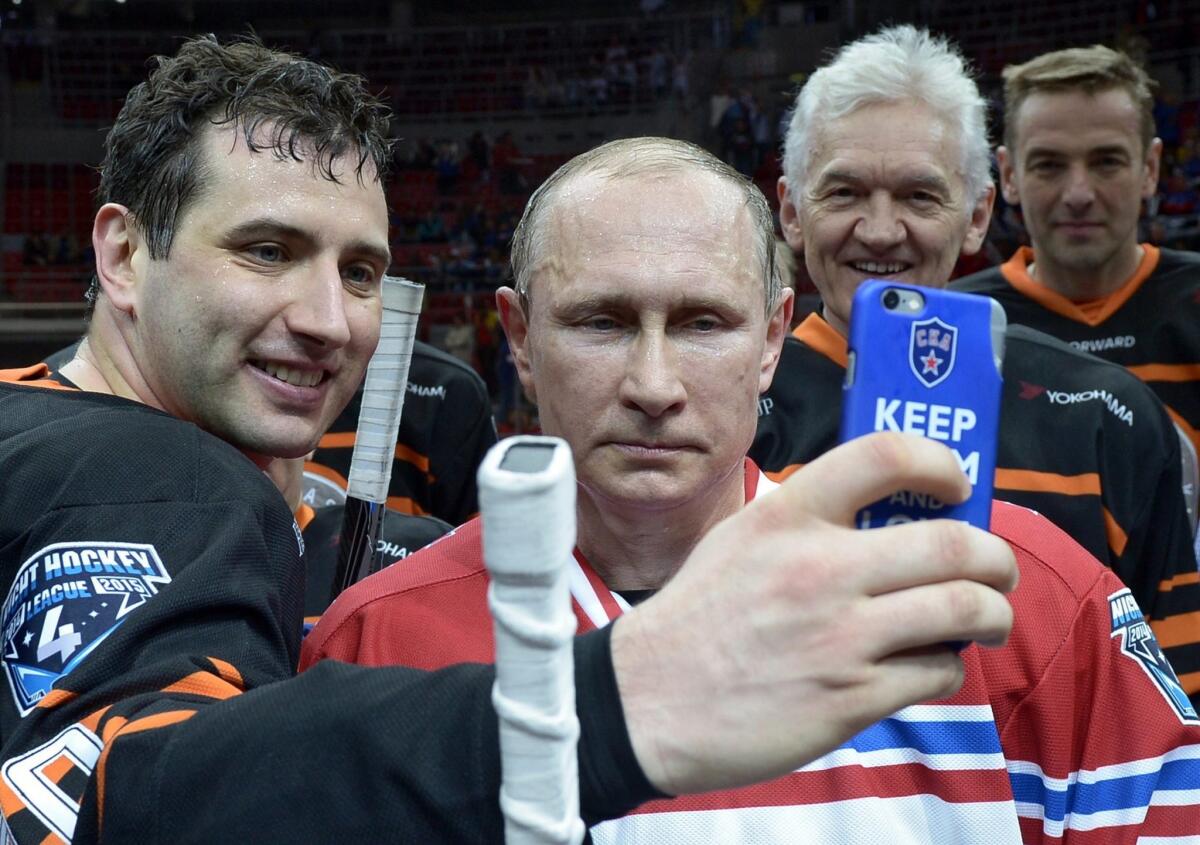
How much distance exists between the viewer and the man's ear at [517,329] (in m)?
1.58

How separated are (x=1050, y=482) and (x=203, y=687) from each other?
5.56 ft

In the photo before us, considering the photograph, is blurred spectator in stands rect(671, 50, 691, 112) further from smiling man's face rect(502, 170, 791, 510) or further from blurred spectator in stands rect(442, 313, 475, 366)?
smiling man's face rect(502, 170, 791, 510)

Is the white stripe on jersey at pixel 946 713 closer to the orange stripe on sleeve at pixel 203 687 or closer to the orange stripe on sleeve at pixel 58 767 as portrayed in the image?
the orange stripe on sleeve at pixel 203 687

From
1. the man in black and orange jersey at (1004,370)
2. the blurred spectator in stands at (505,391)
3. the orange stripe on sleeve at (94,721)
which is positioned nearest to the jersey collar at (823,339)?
the man in black and orange jersey at (1004,370)

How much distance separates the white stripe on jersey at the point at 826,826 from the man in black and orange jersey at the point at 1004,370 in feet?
3.34

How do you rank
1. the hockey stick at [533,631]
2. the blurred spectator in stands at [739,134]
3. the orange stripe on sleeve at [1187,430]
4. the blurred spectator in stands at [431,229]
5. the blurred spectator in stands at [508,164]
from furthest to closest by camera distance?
the blurred spectator in stands at [508,164] → the blurred spectator in stands at [431,229] → the blurred spectator in stands at [739,134] → the orange stripe on sleeve at [1187,430] → the hockey stick at [533,631]

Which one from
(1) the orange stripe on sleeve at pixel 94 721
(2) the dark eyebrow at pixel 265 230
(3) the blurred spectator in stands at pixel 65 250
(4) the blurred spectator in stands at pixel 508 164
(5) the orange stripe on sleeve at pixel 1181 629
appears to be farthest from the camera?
(4) the blurred spectator in stands at pixel 508 164

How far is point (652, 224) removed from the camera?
4.65ft

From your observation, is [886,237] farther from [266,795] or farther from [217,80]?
[266,795]

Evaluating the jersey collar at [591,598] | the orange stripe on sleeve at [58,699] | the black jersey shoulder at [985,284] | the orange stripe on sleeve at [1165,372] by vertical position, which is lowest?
the orange stripe on sleeve at [1165,372]

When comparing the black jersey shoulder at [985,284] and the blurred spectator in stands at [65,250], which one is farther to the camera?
the blurred spectator in stands at [65,250]

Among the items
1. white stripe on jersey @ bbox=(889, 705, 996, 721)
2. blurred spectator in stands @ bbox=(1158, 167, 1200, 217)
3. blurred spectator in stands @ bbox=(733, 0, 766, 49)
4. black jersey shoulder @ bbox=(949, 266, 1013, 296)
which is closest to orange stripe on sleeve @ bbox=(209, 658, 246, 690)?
white stripe on jersey @ bbox=(889, 705, 996, 721)

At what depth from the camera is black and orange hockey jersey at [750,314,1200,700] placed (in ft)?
7.41

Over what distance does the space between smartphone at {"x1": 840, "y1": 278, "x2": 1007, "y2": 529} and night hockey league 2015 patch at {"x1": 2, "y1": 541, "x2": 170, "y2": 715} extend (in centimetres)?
62
